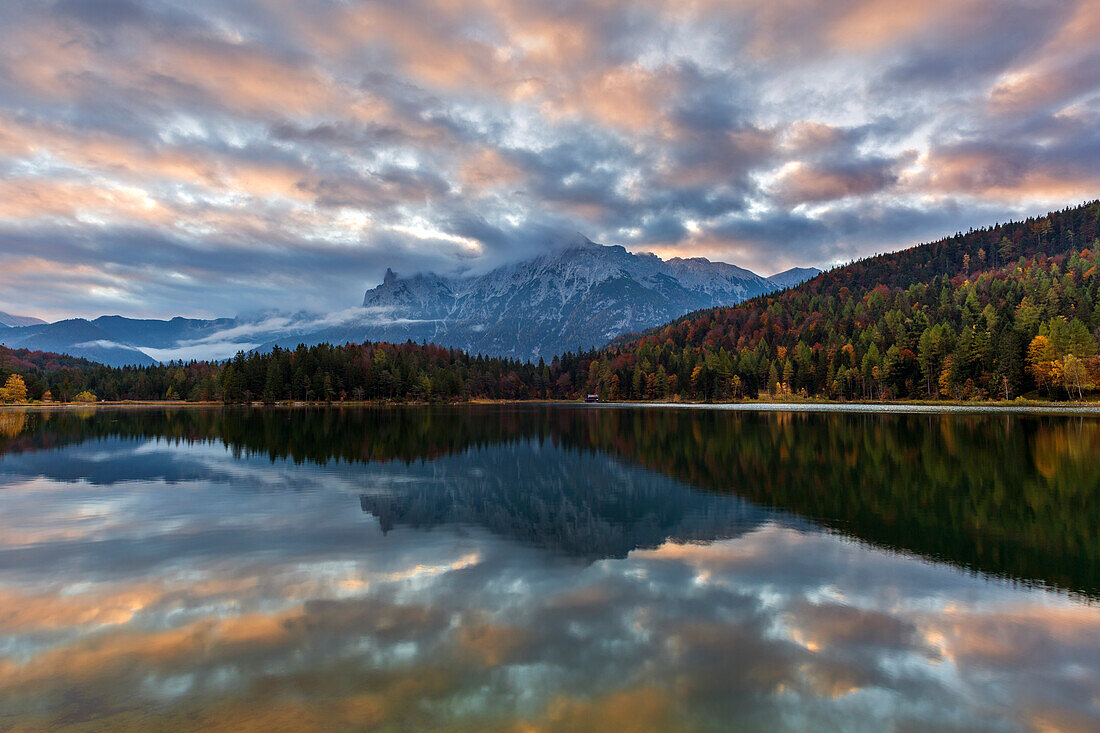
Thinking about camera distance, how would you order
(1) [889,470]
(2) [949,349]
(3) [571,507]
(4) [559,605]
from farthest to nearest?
1. (2) [949,349]
2. (1) [889,470]
3. (3) [571,507]
4. (4) [559,605]

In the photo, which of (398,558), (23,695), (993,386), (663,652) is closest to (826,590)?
(663,652)

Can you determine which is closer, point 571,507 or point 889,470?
point 571,507

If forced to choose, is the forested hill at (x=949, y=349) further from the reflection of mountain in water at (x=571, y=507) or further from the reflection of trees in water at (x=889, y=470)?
the reflection of mountain in water at (x=571, y=507)

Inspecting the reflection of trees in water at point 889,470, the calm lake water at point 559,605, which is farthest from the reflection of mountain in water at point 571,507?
the reflection of trees in water at point 889,470

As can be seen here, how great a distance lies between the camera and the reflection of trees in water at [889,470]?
21.2 meters

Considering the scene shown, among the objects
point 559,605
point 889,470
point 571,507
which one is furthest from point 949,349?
point 559,605

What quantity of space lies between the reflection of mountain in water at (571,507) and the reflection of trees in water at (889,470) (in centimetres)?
83

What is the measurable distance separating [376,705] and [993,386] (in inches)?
6083

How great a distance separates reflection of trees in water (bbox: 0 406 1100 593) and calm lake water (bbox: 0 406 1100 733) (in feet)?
0.97

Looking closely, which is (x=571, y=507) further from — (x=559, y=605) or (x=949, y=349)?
(x=949, y=349)

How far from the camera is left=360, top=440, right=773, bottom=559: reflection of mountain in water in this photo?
77.2ft

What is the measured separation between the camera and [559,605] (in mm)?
15352

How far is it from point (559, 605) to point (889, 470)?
33169 millimetres

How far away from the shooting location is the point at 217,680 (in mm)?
11078
